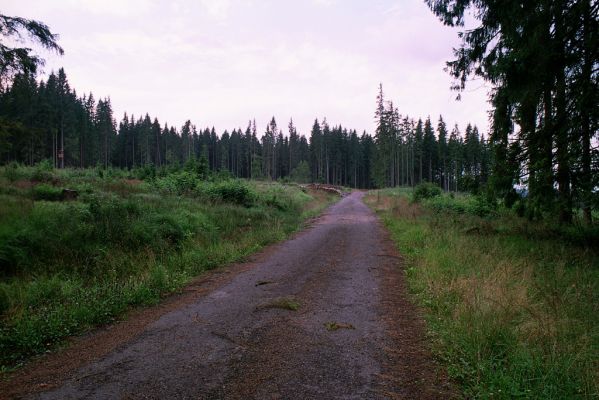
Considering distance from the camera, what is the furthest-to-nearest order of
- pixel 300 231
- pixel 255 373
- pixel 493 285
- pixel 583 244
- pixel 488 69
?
pixel 300 231
pixel 583 244
pixel 488 69
pixel 493 285
pixel 255 373

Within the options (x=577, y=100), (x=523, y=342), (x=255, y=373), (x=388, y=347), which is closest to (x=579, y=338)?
(x=523, y=342)

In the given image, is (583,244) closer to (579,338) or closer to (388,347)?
(579,338)

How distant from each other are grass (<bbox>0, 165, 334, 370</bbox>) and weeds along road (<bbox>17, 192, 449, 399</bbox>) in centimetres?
110

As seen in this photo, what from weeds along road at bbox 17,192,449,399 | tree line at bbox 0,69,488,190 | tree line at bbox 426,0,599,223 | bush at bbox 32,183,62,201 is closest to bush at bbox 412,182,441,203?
tree line at bbox 0,69,488,190

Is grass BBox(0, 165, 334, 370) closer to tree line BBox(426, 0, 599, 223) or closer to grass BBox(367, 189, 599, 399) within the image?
grass BBox(367, 189, 599, 399)

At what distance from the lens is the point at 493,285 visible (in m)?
5.70

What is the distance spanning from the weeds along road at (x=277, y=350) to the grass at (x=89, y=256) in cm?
110

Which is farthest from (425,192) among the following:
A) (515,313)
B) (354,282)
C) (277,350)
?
(277,350)

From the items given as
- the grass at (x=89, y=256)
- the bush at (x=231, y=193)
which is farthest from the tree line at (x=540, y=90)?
the bush at (x=231, y=193)

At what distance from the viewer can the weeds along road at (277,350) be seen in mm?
3396

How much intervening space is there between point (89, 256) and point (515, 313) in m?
8.59

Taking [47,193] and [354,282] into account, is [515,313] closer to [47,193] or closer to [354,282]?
[354,282]

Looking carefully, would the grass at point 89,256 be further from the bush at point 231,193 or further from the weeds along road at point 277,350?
the bush at point 231,193

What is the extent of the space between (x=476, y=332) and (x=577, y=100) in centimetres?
602
